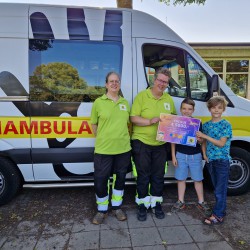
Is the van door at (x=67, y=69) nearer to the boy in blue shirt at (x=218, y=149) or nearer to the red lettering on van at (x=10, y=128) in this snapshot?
the red lettering on van at (x=10, y=128)

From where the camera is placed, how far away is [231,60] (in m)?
13.8

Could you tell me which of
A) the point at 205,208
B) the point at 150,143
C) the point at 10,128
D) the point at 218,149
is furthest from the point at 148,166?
the point at 10,128

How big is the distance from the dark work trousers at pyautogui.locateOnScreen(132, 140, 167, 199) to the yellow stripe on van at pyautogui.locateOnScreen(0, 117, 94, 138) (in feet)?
2.47

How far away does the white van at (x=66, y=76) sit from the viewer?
350cm

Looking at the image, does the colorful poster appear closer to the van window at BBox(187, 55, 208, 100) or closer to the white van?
the white van

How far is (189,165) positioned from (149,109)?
0.99 m

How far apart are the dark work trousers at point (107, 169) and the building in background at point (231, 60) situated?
35.5ft

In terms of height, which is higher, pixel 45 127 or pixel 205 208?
pixel 45 127

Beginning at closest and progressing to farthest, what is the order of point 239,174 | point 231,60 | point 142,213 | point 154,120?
1. point 154,120
2. point 142,213
3. point 239,174
4. point 231,60

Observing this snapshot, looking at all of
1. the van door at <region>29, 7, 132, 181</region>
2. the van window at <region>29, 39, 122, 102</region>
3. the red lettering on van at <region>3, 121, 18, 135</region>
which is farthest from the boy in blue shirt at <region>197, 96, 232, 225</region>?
the red lettering on van at <region>3, 121, 18, 135</region>

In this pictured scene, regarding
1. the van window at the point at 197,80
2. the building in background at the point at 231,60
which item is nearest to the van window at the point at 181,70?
the van window at the point at 197,80

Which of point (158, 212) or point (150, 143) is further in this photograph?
point (158, 212)

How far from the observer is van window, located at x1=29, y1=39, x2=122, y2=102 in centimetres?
353

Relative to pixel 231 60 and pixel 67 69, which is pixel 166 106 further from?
pixel 231 60
